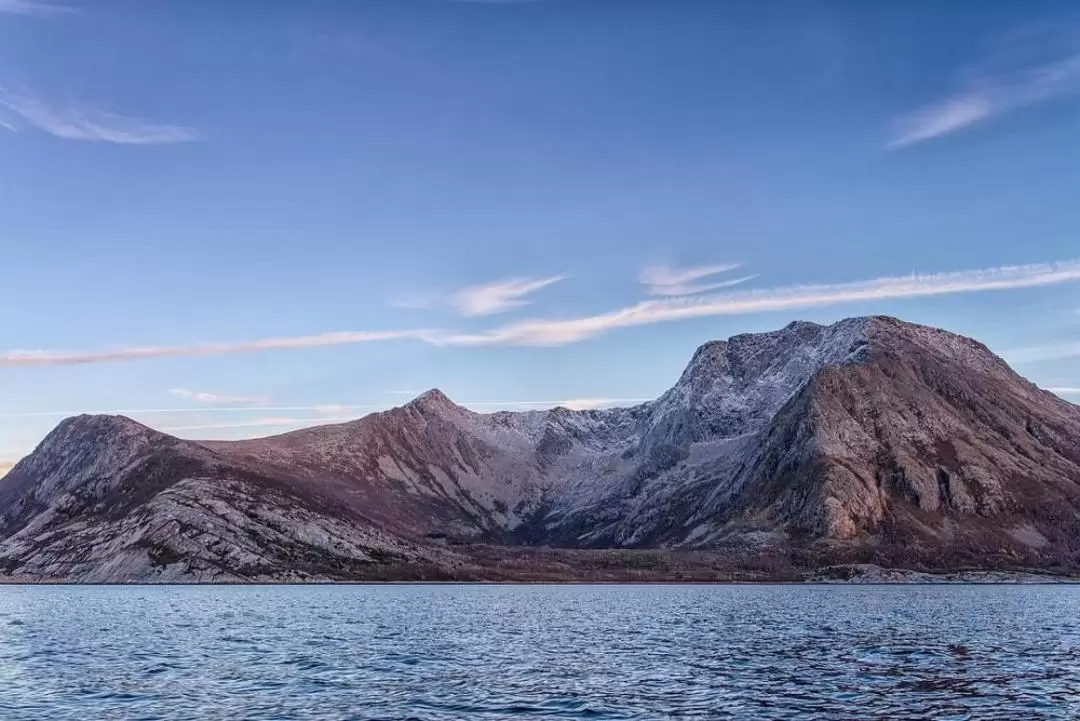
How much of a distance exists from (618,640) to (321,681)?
4792 cm

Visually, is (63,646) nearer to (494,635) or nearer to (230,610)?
(494,635)

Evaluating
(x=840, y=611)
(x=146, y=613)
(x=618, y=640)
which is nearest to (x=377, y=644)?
(x=618, y=640)

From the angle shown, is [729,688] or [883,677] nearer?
[729,688]

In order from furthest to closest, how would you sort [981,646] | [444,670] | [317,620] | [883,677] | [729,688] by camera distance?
[317,620], [981,646], [444,670], [883,677], [729,688]

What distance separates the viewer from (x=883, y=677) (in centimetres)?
8125

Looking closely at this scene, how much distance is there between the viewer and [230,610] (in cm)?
18862

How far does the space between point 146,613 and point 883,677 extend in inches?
5495

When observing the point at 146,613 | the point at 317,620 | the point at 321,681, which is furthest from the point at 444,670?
the point at 146,613

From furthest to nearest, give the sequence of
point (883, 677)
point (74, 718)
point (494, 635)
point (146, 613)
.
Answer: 1. point (146, 613)
2. point (494, 635)
3. point (883, 677)
4. point (74, 718)

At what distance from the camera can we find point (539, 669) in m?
87.6

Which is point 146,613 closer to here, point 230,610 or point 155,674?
point 230,610

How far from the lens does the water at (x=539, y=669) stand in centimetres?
6594

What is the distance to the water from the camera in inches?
2596

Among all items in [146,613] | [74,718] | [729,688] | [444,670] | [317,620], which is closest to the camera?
[74,718]
